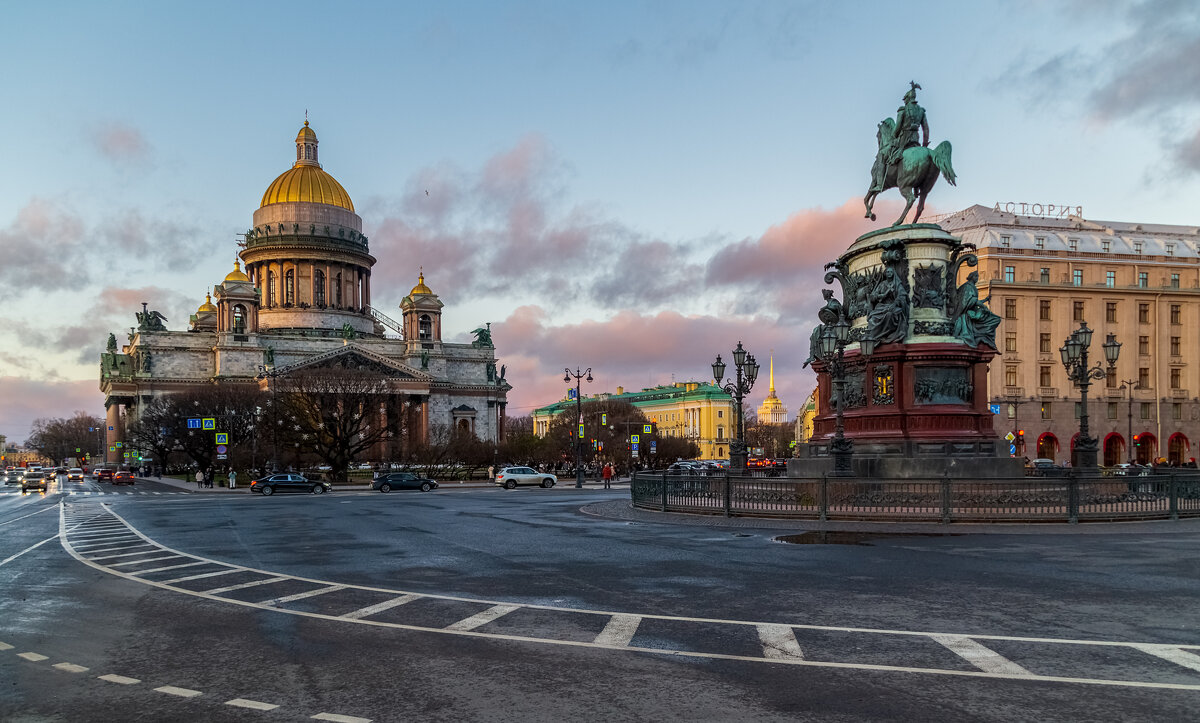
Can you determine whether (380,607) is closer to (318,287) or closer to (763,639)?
(763,639)

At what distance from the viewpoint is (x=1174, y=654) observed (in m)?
8.85

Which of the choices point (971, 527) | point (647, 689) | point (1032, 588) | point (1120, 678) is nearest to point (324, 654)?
point (647, 689)

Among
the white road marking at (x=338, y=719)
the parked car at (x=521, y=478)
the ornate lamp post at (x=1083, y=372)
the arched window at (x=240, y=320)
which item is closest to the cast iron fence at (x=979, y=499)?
the ornate lamp post at (x=1083, y=372)

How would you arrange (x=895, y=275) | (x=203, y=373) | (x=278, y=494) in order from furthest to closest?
(x=203, y=373) → (x=278, y=494) → (x=895, y=275)

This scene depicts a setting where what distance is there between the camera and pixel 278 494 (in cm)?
5328

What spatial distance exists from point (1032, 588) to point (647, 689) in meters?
7.55

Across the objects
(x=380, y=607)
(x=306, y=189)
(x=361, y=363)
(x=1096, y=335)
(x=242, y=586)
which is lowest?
(x=242, y=586)

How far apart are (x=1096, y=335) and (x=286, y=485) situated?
72.8 meters

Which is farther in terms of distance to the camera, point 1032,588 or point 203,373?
point 203,373

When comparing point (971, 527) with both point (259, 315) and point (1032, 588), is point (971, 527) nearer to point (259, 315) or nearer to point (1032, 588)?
point (1032, 588)

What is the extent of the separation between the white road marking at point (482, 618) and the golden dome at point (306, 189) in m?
115

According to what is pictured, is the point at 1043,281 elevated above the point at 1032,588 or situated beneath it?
elevated above

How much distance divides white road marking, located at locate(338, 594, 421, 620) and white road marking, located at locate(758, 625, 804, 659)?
4.82 metres

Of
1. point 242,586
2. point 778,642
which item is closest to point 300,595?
point 242,586
